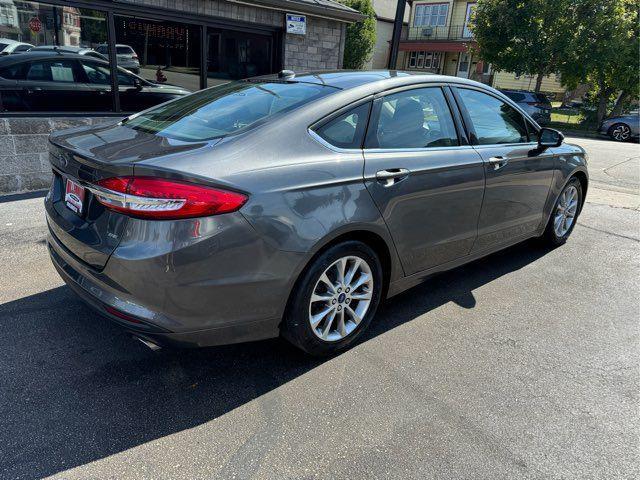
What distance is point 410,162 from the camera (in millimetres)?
3047

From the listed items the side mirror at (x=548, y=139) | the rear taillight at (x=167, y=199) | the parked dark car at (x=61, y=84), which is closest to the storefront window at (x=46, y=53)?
the parked dark car at (x=61, y=84)

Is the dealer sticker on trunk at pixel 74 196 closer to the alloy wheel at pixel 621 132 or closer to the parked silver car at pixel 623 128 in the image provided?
the parked silver car at pixel 623 128

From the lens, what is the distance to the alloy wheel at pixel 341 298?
2797 mm

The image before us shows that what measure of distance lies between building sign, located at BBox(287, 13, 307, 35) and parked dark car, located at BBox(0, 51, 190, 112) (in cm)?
260

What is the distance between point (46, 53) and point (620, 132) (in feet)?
66.7

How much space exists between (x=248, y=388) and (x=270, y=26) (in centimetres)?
A: 701

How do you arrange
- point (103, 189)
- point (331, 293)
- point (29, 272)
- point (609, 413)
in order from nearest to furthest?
point (103, 189)
point (609, 413)
point (331, 293)
point (29, 272)

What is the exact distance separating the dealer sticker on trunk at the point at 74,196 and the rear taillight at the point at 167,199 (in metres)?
0.41

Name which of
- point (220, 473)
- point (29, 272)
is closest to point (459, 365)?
point (220, 473)

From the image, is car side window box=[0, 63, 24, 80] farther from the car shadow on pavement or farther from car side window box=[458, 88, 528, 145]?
car side window box=[458, 88, 528, 145]

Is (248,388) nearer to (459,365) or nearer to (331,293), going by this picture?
(331,293)

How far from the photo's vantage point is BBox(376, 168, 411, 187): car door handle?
9.41ft

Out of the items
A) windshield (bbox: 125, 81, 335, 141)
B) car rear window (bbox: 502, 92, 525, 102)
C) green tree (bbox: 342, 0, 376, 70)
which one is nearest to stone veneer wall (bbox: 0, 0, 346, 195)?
windshield (bbox: 125, 81, 335, 141)

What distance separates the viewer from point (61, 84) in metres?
6.44
